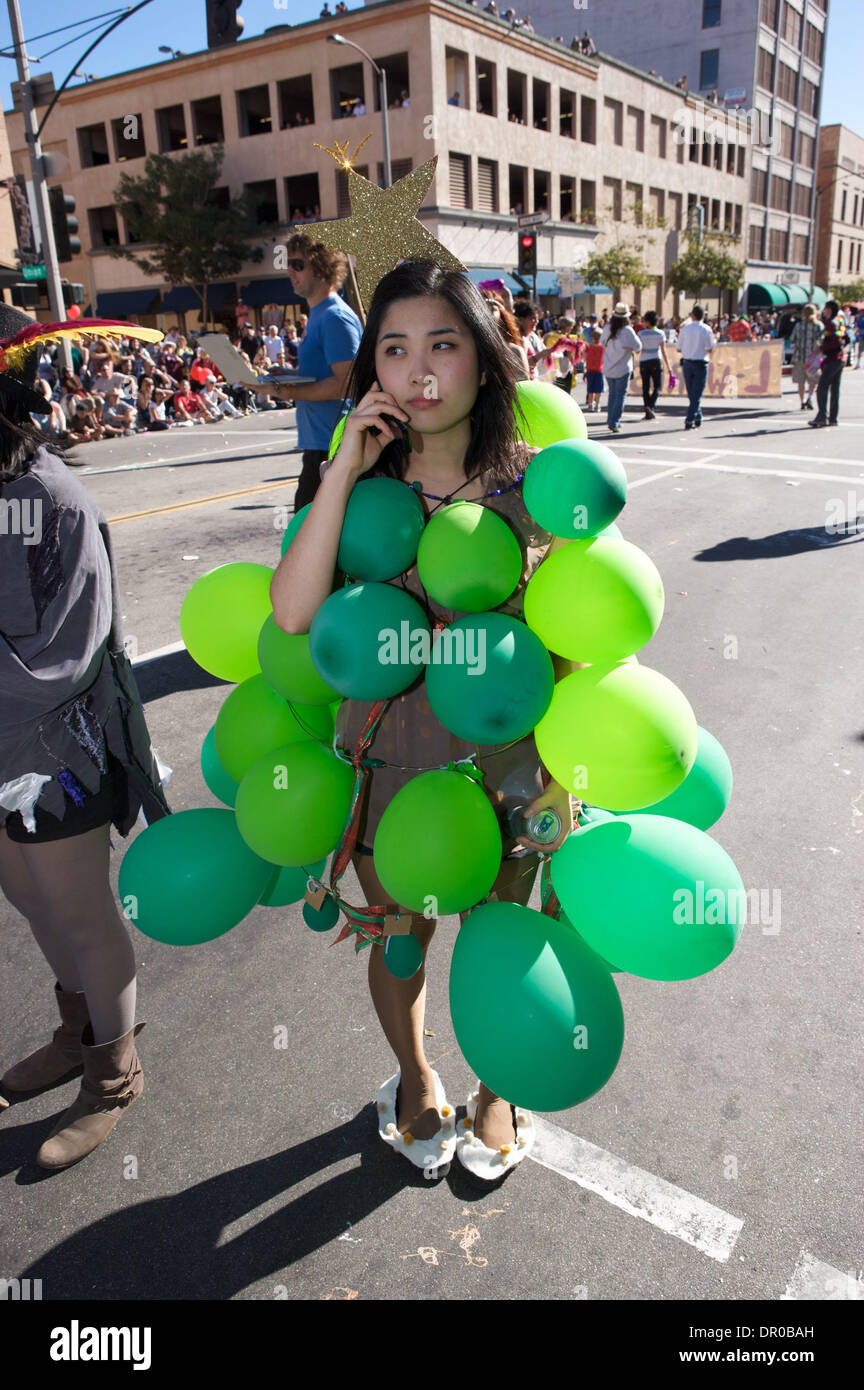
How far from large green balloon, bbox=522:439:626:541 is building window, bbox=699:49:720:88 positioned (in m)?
63.6

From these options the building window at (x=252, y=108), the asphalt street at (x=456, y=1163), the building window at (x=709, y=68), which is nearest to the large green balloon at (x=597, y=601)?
the asphalt street at (x=456, y=1163)

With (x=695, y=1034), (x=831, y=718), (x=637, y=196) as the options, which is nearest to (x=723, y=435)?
(x=831, y=718)

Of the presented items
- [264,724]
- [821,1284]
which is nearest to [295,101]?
[264,724]

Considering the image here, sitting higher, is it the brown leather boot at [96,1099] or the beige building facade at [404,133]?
the beige building facade at [404,133]

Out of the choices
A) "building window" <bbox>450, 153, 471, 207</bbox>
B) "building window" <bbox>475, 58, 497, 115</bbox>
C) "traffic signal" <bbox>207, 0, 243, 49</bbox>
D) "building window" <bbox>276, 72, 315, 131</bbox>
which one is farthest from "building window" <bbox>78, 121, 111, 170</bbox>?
"traffic signal" <bbox>207, 0, 243, 49</bbox>

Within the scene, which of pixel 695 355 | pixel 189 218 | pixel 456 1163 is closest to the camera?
pixel 456 1163

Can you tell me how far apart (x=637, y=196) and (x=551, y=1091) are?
2043 inches

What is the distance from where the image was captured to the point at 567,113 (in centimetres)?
3959

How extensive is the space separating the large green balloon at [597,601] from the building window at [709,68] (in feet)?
209

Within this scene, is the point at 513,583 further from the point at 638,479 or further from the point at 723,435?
the point at 723,435

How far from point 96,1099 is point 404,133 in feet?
124

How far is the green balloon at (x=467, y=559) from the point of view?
63.1 inches

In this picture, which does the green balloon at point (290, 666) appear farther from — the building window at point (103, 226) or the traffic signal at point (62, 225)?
the building window at point (103, 226)

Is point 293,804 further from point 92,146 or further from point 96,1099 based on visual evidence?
point 92,146
